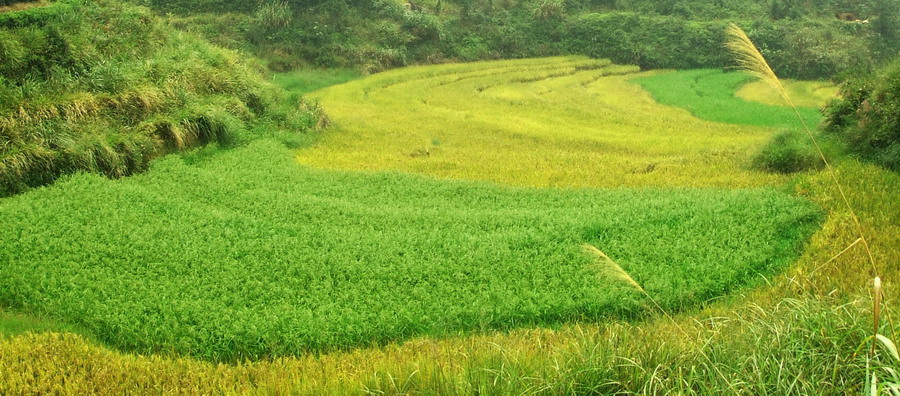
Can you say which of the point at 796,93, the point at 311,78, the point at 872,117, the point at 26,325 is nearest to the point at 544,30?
the point at 796,93

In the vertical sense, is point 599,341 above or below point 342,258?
above

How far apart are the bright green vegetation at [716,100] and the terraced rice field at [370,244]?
545cm

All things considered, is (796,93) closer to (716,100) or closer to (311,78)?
(716,100)

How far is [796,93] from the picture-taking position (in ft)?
67.2

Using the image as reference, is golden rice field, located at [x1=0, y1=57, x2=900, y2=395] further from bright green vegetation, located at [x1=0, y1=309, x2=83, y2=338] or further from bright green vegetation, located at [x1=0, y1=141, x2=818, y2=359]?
bright green vegetation, located at [x1=0, y1=141, x2=818, y2=359]

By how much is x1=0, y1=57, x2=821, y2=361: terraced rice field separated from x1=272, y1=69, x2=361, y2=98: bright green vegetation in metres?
8.80

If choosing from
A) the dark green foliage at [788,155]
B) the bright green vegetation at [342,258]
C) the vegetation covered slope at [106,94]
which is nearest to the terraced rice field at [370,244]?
the bright green vegetation at [342,258]

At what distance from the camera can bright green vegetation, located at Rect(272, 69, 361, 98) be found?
758 inches

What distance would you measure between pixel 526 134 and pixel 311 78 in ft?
30.3

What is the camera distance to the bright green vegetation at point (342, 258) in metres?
5.38

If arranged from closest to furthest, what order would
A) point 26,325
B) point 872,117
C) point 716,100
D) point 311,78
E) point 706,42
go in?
point 26,325 → point 872,117 → point 716,100 → point 311,78 → point 706,42

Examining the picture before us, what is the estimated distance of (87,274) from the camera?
19.4 feet

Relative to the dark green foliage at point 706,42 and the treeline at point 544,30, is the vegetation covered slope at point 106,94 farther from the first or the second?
the dark green foliage at point 706,42

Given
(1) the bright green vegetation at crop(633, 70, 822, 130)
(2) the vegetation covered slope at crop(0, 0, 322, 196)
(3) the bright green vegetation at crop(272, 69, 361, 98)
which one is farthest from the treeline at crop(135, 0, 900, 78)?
(2) the vegetation covered slope at crop(0, 0, 322, 196)
